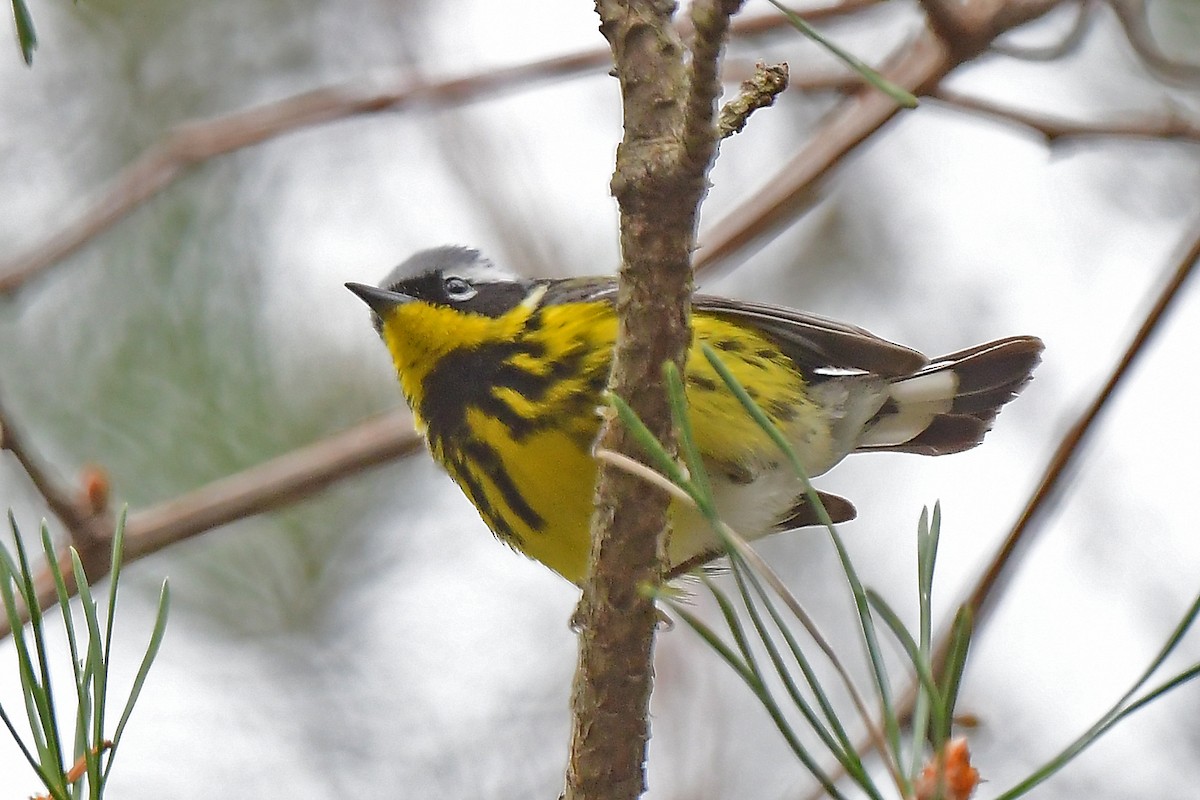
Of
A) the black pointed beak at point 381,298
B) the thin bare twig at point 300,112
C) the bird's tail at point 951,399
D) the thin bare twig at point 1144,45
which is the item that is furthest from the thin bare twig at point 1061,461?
the black pointed beak at point 381,298

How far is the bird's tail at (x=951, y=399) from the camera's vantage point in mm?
3109

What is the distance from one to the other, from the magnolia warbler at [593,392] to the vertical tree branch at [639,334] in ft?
1.98

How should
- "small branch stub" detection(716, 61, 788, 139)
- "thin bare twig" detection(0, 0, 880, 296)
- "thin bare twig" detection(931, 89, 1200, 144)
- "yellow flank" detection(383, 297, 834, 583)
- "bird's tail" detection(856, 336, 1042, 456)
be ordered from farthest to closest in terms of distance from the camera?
"bird's tail" detection(856, 336, 1042, 456) → "thin bare twig" detection(0, 0, 880, 296) → "thin bare twig" detection(931, 89, 1200, 144) → "yellow flank" detection(383, 297, 834, 583) → "small branch stub" detection(716, 61, 788, 139)

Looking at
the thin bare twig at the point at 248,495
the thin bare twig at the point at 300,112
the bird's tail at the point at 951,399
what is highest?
the thin bare twig at the point at 300,112

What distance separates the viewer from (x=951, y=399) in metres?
3.17

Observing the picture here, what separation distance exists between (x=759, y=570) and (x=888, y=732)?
176 millimetres

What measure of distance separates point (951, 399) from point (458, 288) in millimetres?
1143

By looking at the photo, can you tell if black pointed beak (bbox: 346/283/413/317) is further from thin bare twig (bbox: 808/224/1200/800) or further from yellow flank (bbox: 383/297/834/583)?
thin bare twig (bbox: 808/224/1200/800)

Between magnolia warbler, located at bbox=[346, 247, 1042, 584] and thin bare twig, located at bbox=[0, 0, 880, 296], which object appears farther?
thin bare twig, located at bbox=[0, 0, 880, 296]

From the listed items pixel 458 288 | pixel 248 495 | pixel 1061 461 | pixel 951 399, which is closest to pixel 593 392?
pixel 458 288

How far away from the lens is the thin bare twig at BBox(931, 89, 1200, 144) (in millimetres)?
2844

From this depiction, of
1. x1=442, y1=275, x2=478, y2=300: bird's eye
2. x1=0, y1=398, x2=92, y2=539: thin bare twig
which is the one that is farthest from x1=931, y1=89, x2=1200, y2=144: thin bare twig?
x1=0, y1=398, x2=92, y2=539: thin bare twig

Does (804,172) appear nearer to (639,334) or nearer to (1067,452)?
(1067,452)

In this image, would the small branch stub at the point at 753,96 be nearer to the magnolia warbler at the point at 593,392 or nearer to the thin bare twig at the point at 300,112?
the magnolia warbler at the point at 593,392
